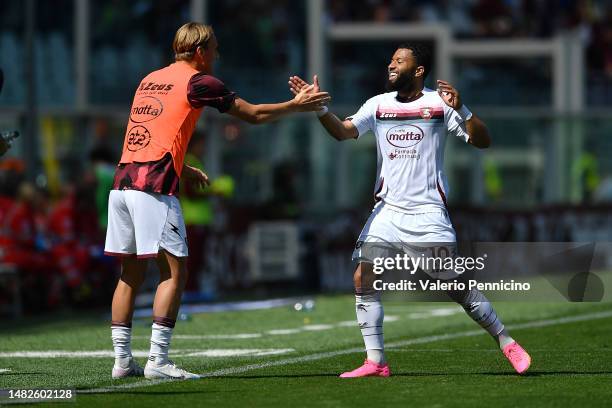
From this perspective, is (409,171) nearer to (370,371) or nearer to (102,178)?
(370,371)

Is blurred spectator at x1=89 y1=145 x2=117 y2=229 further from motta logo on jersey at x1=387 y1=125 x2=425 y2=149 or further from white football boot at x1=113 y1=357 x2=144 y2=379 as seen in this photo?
motta logo on jersey at x1=387 y1=125 x2=425 y2=149

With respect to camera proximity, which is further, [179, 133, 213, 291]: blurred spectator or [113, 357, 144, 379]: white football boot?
[179, 133, 213, 291]: blurred spectator

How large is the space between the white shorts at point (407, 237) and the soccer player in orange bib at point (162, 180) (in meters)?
0.86

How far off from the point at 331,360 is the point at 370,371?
4.55 ft

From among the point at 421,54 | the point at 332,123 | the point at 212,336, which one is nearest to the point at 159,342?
the point at 332,123

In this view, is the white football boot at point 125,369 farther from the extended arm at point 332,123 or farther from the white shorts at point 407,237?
the extended arm at point 332,123

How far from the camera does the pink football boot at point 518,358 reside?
30.9 feet

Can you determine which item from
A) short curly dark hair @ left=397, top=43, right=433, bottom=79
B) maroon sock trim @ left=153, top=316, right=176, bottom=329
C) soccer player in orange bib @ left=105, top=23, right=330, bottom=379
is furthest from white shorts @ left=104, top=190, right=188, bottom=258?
short curly dark hair @ left=397, top=43, right=433, bottom=79

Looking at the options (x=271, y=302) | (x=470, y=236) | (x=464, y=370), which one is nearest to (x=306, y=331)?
(x=464, y=370)

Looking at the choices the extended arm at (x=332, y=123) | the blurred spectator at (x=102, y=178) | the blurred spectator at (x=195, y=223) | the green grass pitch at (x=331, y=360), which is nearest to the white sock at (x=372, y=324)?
the green grass pitch at (x=331, y=360)

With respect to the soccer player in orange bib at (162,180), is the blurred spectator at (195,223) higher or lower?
lower

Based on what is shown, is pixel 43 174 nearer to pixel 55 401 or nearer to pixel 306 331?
pixel 306 331

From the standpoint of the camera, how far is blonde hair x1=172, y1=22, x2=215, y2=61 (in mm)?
9672

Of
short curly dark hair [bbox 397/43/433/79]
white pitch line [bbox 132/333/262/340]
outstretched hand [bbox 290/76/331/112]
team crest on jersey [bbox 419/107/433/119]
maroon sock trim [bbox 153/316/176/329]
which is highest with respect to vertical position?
short curly dark hair [bbox 397/43/433/79]
